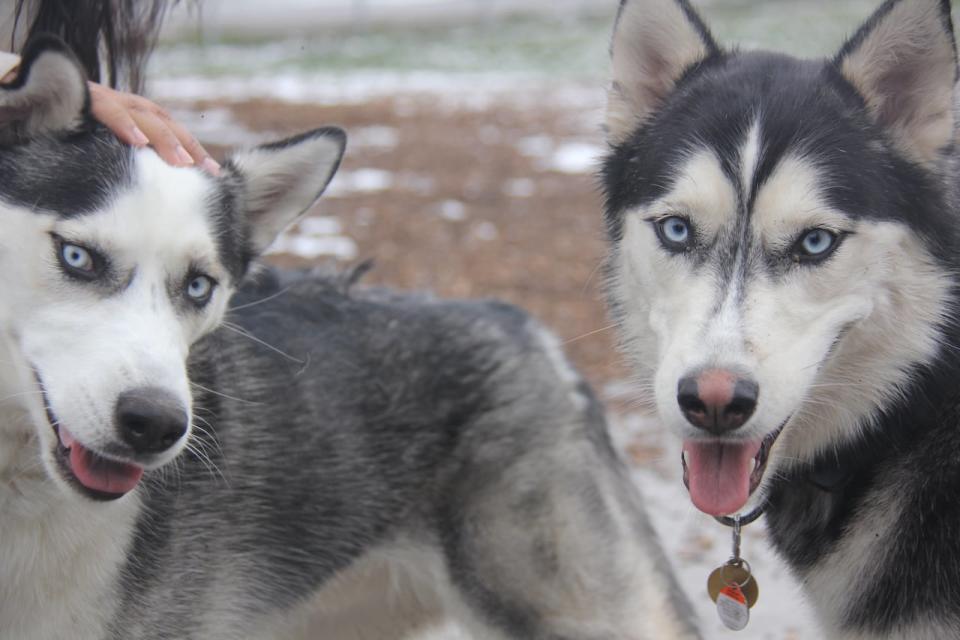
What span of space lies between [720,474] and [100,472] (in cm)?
143

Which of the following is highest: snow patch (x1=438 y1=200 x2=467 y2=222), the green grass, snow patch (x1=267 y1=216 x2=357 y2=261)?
snow patch (x1=267 y1=216 x2=357 y2=261)

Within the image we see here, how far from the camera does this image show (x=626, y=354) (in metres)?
3.07

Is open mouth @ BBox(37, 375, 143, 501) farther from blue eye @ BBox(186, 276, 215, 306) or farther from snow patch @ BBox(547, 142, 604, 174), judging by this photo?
snow patch @ BBox(547, 142, 604, 174)

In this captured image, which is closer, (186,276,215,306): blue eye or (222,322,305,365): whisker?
(186,276,215,306): blue eye

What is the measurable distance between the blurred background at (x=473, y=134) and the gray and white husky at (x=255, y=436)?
532 mm

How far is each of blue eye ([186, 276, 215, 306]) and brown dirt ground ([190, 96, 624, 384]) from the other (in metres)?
1.15

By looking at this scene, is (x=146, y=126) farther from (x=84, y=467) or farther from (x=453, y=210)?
(x=453, y=210)

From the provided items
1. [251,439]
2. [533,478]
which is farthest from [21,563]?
[533,478]

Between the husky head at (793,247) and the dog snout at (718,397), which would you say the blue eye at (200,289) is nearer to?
the husky head at (793,247)

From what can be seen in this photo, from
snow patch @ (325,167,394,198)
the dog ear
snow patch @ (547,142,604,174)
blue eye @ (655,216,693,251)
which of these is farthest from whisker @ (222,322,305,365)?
snow patch @ (547,142,604,174)

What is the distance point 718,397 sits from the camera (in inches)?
91.4

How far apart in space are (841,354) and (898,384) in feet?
0.54

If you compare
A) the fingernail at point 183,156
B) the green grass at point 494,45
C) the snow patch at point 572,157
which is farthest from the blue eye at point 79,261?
the green grass at point 494,45

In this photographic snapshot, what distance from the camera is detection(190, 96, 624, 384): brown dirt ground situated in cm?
766
